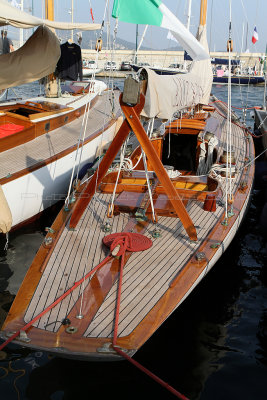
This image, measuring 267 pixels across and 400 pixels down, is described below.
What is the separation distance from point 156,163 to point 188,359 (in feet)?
9.20

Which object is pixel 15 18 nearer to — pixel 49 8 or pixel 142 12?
pixel 142 12

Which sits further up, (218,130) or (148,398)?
(218,130)

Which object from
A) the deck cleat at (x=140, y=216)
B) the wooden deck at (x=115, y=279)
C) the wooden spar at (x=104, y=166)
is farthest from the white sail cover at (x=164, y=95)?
the wooden deck at (x=115, y=279)

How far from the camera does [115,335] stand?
4.62 m

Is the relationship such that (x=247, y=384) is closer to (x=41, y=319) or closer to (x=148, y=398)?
(x=148, y=398)

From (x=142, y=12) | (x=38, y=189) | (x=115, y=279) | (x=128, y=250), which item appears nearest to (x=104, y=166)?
(x=128, y=250)

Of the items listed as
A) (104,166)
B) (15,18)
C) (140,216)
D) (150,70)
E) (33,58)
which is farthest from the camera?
(140,216)

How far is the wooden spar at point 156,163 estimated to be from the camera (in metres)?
5.64

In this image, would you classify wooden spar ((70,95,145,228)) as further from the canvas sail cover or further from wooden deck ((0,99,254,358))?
the canvas sail cover

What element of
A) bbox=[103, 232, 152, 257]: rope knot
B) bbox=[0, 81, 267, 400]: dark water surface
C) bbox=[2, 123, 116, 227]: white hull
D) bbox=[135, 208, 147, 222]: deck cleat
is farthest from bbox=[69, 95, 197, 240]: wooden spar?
bbox=[2, 123, 116, 227]: white hull

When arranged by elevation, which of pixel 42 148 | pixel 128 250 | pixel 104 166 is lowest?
pixel 128 250

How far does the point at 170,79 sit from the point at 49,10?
10.2 m

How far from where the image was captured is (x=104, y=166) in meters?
6.14

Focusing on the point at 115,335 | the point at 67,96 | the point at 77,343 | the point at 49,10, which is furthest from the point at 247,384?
the point at 49,10
